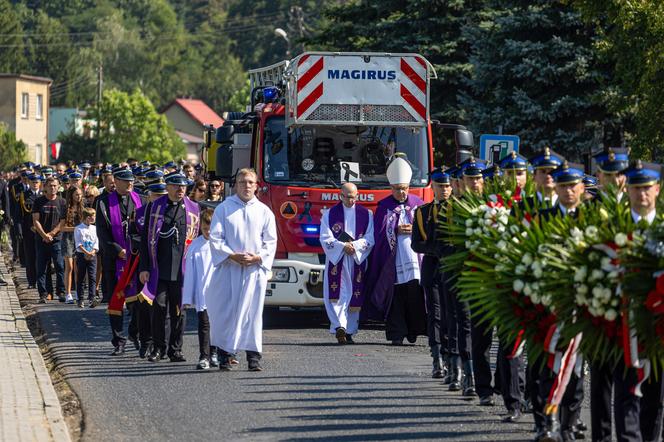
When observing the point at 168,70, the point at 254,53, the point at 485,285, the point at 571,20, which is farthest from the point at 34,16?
the point at 485,285

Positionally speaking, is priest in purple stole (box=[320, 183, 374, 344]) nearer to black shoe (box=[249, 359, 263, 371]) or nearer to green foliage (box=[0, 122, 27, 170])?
black shoe (box=[249, 359, 263, 371])

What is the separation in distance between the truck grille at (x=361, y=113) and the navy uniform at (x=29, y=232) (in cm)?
712

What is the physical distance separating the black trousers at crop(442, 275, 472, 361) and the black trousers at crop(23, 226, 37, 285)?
1198cm

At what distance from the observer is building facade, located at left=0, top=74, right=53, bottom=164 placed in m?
86.5

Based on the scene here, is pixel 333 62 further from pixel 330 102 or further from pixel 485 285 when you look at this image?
pixel 485 285

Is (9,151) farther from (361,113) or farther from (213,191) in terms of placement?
(361,113)

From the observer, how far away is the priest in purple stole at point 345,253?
16156 millimetres

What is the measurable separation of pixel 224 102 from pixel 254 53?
49.3 feet

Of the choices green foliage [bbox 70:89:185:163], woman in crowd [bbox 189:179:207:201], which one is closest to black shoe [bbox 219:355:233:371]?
woman in crowd [bbox 189:179:207:201]

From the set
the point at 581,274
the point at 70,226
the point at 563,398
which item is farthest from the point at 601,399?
the point at 70,226

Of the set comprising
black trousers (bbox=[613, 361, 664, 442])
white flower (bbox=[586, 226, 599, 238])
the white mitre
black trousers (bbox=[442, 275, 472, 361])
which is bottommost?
black trousers (bbox=[613, 361, 664, 442])

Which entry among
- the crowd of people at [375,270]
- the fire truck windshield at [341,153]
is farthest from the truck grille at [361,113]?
the crowd of people at [375,270]

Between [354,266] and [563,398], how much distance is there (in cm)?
706

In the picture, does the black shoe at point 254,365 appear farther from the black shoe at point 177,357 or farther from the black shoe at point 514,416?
the black shoe at point 514,416
